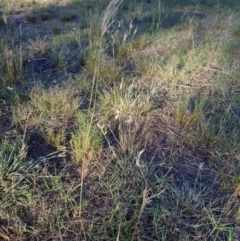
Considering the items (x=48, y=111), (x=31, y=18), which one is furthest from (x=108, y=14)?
(x=31, y=18)

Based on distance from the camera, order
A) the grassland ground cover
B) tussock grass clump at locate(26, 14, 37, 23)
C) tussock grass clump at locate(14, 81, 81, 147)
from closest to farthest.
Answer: the grassland ground cover → tussock grass clump at locate(14, 81, 81, 147) → tussock grass clump at locate(26, 14, 37, 23)

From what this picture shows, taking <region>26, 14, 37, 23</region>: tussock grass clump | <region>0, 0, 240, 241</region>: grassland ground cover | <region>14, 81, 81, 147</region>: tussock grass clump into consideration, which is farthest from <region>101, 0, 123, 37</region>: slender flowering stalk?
<region>26, 14, 37, 23</region>: tussock grass clump

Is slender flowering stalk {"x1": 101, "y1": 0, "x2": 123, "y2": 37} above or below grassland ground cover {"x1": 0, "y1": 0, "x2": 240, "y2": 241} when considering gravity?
above

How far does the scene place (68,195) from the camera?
193cm

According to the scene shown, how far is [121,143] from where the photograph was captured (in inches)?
90.1

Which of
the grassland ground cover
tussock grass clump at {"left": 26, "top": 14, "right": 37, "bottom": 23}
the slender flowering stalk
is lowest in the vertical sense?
tussock grass clump at {"left": 26, "top": 14, "right": 37, "bottom": 23}

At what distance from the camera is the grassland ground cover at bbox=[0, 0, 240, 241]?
6.03ft

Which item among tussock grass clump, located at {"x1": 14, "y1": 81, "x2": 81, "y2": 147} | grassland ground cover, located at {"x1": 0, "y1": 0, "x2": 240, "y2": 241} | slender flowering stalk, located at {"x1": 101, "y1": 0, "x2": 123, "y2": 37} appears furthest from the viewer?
tussock grass clump, located at {"x1": 14, "y1": 81, "x2": 81, "y2": 147}

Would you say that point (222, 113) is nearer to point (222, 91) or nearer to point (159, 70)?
point (222, 91)

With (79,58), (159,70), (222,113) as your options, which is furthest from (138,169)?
(79,58)

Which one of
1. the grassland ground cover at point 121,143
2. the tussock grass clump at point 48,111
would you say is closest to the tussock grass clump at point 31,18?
the grassland ground cover at point 121,143

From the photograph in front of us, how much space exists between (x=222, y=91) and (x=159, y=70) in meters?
0.69

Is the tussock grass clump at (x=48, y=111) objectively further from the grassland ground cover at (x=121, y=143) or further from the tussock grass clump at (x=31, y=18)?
the tussock grass clump at (x=31, y=18)

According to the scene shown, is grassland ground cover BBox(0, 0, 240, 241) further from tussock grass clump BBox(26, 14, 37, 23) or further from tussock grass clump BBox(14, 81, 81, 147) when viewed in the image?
tussock grass clump BBox(26, 14, 37, 23)
